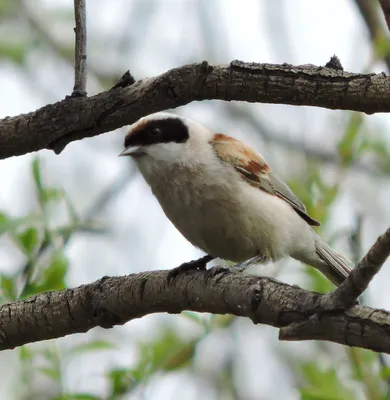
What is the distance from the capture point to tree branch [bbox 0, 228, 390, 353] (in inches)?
105

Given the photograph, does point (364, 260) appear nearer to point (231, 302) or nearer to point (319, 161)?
point (231, 302)

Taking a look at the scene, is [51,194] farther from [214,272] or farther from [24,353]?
[214,272]

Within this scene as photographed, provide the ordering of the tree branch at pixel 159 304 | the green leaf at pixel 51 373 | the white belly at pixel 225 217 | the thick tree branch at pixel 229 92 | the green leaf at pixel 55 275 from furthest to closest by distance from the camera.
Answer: the white belly at pixel 225 217 < the green leaf at pixel 51 373 < the green leaf at pixel 55 275 < the thick tree branch at pixel 229 92 < the tree branch at pixel 159 304

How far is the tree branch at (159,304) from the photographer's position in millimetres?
2656

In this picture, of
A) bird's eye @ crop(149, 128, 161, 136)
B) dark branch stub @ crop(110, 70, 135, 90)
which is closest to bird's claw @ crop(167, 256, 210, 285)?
dark branch stub @ crop(110, 70, 135, 90)

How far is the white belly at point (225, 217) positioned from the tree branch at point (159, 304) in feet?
3.49

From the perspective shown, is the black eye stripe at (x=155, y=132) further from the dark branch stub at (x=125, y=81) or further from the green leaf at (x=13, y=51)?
the green leaf at (x=13, y=51)

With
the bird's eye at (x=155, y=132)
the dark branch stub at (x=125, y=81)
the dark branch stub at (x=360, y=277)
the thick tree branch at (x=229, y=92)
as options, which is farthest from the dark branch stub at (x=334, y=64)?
the bird's eye at (x=155, y=132)

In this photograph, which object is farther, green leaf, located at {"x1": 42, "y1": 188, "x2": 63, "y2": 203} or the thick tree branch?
green leaf, located at {"x1": 42, "y1": 188, "x2": 63, "y2": 203}

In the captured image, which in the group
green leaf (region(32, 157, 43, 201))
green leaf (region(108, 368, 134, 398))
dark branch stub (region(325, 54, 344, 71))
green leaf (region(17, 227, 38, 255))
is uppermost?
green leaf (region(32, 157, 43, 201))

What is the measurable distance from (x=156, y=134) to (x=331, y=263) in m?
1.59

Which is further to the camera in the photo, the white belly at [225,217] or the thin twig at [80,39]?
the white belly at [225,217]

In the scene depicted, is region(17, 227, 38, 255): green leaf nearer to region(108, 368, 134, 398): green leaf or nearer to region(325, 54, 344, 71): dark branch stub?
region(108, 368, 134, 398): green leaf

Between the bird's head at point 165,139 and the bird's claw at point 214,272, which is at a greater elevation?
the bird's head at point 165,139
